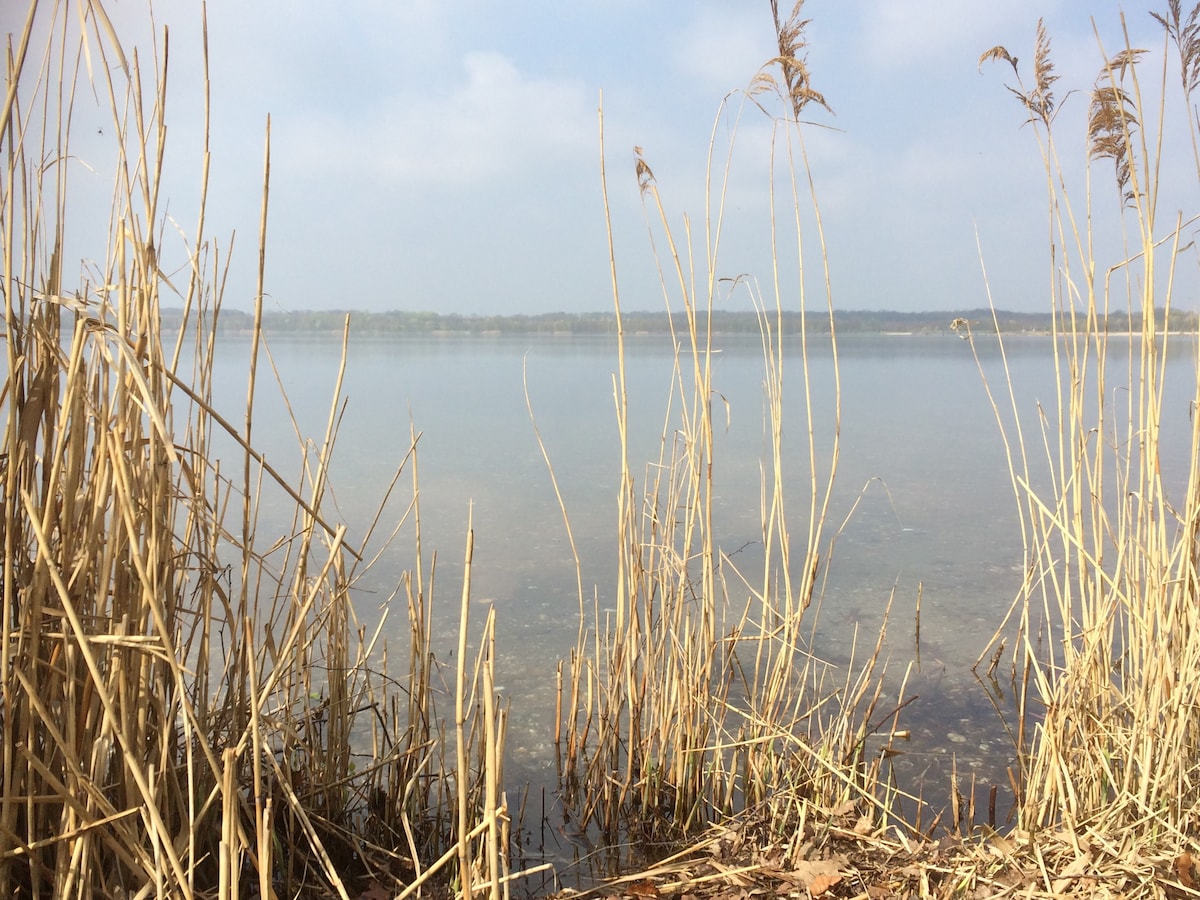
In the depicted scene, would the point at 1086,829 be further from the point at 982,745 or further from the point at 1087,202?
the point at 1087,202

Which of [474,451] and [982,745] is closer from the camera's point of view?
[982,745]

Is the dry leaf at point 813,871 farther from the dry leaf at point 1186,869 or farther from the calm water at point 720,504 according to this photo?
the calm water at point 720,504

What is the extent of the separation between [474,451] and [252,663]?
15.9ft

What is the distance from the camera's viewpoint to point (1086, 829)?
1.38 m

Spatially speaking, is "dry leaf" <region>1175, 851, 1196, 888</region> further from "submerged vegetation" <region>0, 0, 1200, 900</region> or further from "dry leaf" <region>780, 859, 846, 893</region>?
"dry leaf" <region>780, 859, 846, 893</region>

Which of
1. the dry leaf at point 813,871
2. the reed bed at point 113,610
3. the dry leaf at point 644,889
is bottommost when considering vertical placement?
the dry leaf at point 644,889

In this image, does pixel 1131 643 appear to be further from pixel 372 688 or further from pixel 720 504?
pixel 720 504

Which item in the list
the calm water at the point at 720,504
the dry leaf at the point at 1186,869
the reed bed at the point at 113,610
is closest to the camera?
the reed bed at the point at 113,610

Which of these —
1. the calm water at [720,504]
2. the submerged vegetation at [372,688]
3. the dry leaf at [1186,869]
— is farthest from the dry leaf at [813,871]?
the calm water at [720,504]

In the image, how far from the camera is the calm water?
2396 millimetres

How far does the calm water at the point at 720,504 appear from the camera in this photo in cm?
240

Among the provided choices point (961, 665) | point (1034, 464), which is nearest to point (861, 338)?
point (1034, 464)

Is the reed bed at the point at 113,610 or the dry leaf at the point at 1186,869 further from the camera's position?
the dry leaf at the point at 1186,869

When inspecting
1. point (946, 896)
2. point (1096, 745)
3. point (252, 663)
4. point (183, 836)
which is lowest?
point (946, 896)
